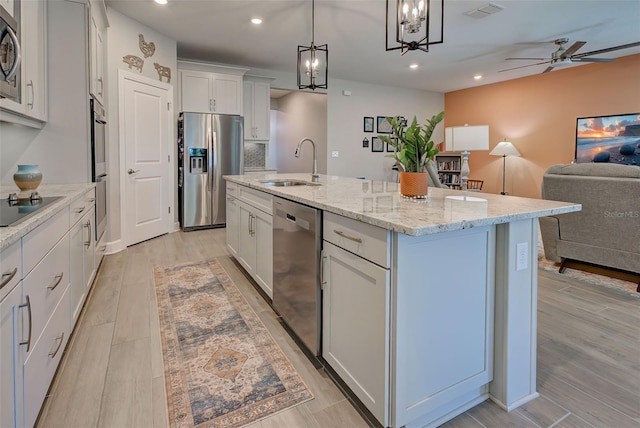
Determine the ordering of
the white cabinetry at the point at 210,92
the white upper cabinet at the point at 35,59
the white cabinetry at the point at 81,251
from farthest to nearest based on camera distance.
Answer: the white cabinetry at the point at 210,92, the white upper cabinet at the point at 35,59, the white cabinetry at the point at 81,251

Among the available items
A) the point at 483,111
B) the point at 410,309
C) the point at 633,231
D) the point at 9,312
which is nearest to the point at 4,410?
the point at 9,312

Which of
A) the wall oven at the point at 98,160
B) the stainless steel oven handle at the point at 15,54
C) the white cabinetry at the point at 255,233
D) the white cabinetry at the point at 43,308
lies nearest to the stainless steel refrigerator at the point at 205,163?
the wall oven at the point at 98,160

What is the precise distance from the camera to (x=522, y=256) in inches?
60.4

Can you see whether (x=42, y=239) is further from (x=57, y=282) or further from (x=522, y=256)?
(x=522, y=256)

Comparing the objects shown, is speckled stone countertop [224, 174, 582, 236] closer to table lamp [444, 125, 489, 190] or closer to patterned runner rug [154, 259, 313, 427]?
patterned runner rug [154, 259, 313, 427]

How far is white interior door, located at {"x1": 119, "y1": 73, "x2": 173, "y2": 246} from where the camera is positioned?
13.5 ft

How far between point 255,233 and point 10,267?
1.73 meters

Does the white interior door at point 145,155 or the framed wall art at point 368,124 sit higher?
the framed wall art at point 368,124

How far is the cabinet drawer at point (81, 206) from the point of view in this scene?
2100 millimetres

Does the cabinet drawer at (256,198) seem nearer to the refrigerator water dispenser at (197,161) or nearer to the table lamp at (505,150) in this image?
the refrigerator water dispenser at (197,161)

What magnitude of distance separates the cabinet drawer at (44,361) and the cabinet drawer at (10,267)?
12.9 inches

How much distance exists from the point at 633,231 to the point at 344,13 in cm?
346

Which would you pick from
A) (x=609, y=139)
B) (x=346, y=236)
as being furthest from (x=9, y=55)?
(x=609, y=139)

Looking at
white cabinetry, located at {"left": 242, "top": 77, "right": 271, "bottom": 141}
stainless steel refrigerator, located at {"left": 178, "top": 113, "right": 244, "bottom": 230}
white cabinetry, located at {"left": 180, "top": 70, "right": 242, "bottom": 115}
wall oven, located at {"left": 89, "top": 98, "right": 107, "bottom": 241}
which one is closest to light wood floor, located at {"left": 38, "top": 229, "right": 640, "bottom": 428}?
wall oven, located at {"left": 89, "top": 98, "right": 107, "bottom": 241}
